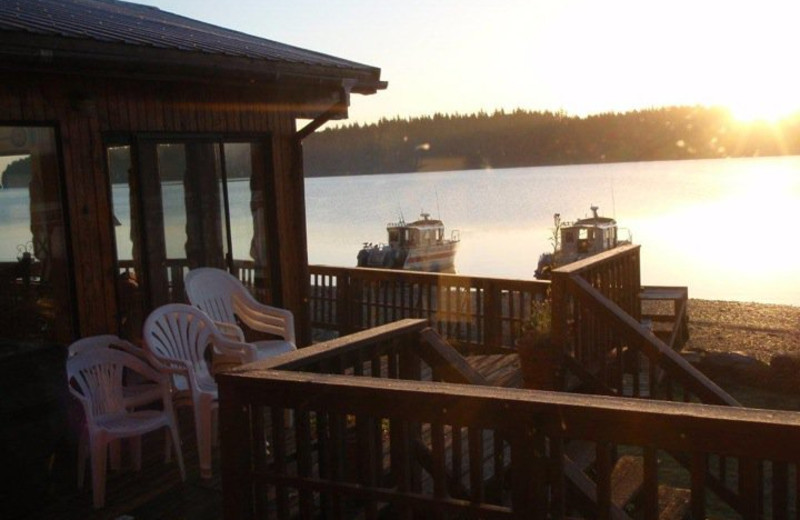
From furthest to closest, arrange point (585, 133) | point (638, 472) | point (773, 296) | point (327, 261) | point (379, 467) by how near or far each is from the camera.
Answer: point (585, 133) < point (327, 261) < point (773, 296) < point (638, 472) < point (379, 467)

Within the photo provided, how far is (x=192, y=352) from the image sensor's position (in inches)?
204

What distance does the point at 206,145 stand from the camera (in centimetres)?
637

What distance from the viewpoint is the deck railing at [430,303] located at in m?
8.18

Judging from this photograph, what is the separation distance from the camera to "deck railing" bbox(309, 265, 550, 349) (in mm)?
8180

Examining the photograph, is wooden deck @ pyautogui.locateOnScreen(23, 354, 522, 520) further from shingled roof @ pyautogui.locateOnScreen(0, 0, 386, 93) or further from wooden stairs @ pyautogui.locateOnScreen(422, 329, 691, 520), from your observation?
shingled roof @ pyautogui.locateOnScreen(0, 0, 386, 93)

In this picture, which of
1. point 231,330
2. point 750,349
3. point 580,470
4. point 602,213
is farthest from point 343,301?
point 602,213

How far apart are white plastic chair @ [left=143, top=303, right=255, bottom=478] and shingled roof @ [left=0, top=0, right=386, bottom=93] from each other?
1.49 metres

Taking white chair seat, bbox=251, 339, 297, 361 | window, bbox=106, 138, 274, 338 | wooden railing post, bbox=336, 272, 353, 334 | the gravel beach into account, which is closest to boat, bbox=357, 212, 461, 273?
the gravel beach

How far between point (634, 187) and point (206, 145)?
85.7m

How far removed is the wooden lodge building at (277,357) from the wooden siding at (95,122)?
1cm

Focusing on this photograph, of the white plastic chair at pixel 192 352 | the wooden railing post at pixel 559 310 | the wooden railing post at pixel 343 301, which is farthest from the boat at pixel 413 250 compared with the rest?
the white plastic chair at pixel 192 352

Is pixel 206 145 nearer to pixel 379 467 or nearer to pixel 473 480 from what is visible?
pixel 379 467

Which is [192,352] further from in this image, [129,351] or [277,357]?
[277,357]

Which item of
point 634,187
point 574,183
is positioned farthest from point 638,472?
point 574,183
